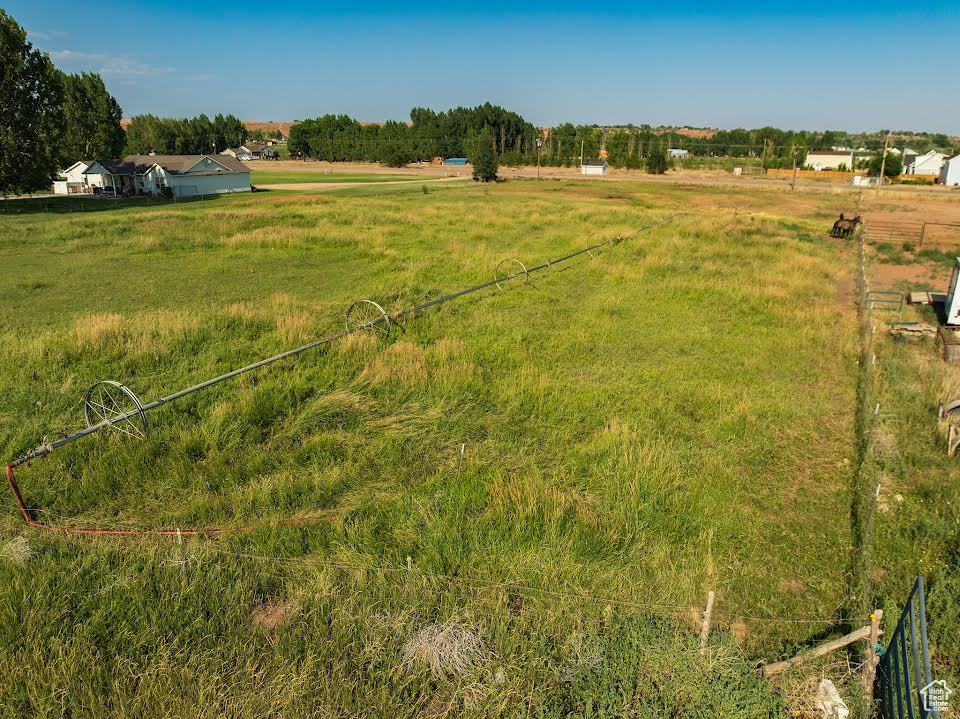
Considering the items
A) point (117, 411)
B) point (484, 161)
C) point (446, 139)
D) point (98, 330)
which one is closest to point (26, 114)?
point (484, 161)

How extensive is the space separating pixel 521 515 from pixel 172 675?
3455 mm

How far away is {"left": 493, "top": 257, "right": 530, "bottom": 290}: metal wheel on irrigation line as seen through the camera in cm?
1761

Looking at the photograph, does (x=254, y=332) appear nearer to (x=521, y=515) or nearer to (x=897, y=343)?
(x=521, y=515)

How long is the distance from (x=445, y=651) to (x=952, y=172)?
93.0 meters

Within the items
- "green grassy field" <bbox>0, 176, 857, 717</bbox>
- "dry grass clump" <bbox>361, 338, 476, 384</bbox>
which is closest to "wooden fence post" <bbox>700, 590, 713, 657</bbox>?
"green grassy field" <bbox>0, 176, 857, 717</bbox>

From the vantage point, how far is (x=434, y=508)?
6.55 meters

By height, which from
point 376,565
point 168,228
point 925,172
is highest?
point 925,172

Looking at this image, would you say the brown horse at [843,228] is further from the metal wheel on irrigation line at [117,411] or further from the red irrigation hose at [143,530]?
the metal wheel on irrigation line at [117,411]

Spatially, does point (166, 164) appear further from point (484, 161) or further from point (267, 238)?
point (267, 238)

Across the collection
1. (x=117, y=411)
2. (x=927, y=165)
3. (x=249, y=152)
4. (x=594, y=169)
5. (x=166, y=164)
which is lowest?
(x=117, y=411)

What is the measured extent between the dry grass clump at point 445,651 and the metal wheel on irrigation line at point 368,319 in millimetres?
7330

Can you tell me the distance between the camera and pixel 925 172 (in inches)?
3656

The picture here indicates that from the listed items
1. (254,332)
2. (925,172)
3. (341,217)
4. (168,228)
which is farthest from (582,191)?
(925,172)

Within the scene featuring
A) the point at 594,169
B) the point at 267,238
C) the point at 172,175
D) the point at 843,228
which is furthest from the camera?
the point at 594,169
